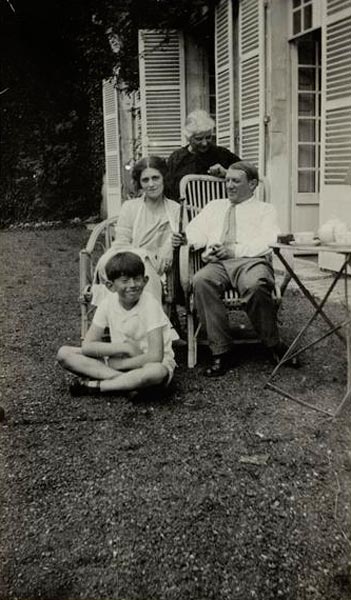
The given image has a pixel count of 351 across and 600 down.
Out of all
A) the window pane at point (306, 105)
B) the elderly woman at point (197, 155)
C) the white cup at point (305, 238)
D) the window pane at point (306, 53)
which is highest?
the window pane at point (306, 53)

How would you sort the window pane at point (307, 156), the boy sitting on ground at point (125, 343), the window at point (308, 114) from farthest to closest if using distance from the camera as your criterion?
the window pane at point (307, 156) → the window at point (308, 114) → the boy sitting on ground at point (125, 343)

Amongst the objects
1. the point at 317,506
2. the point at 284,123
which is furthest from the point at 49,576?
the point at 284,123

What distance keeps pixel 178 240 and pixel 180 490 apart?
72.3 inches

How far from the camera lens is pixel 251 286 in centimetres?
377

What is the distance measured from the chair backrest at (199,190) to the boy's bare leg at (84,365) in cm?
134

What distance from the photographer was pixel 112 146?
480 inches

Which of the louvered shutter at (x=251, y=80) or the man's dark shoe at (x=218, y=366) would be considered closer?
the man's dark shoe at (x=218, y=366)

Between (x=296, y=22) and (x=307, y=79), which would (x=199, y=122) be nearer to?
(x=296, y=22)

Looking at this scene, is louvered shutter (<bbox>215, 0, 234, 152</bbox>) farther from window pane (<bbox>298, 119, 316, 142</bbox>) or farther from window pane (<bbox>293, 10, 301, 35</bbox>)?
window pane (<bbox>293, 10, 301, 35</bbox>)

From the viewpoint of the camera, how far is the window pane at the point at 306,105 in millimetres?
7250

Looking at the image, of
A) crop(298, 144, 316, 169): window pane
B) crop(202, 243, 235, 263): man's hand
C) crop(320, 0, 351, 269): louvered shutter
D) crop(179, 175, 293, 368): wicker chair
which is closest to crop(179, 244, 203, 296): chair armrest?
crop(179, 175, 293, 368): wicker chair

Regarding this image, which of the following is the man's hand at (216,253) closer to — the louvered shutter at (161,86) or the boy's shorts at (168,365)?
the boy's shorts at (168,365)

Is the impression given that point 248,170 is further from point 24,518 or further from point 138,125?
point 138,125

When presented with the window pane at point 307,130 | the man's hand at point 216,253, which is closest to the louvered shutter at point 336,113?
the window pane at point 307,130
